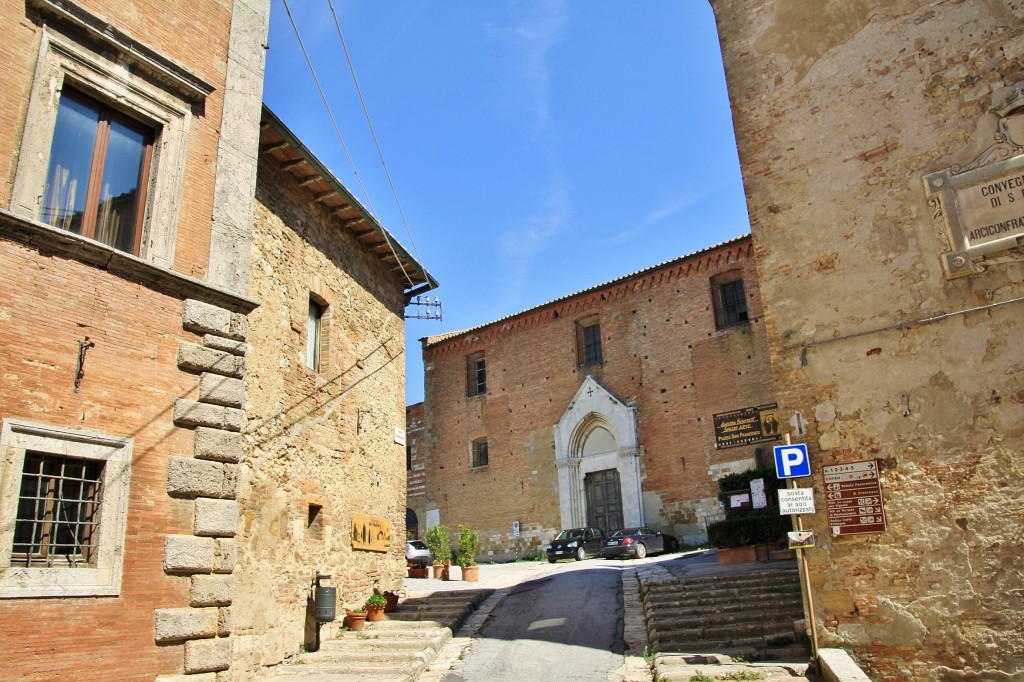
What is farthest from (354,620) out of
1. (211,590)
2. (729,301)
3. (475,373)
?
(475,373)

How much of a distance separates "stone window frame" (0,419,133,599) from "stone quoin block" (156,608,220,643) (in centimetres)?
48

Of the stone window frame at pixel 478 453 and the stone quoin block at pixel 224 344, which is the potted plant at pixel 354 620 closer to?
the stone quoin block at pixel 224 344

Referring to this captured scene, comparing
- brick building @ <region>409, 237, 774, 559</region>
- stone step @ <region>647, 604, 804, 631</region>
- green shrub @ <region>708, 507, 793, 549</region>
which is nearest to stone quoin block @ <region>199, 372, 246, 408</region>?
stone step @ <region>647, 604, 804, 631</region>

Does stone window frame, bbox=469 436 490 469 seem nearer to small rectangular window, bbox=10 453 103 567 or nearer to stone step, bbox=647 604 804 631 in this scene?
stone step, bbox=647 604 804 631

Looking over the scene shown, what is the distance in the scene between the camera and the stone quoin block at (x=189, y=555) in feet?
21.3

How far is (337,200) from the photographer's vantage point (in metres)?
12.6

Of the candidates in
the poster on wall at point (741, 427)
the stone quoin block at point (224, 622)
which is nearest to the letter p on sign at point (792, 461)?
the stone quoin block at point (224, 622)

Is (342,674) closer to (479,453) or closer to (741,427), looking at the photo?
(741,427)

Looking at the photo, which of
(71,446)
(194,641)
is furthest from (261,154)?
(194,641)

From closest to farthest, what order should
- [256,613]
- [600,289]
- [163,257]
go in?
1. [163,257]
2. [256,613]
3. [600,289]

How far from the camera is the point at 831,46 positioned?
9.78 meters

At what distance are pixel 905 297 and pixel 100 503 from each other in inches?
333

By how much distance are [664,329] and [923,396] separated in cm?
1659

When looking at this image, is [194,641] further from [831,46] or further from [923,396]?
[831,46]
